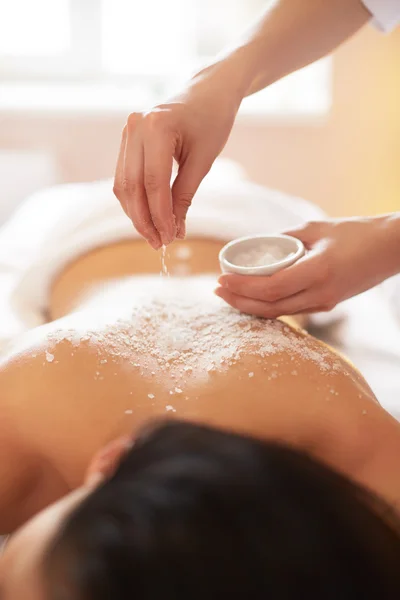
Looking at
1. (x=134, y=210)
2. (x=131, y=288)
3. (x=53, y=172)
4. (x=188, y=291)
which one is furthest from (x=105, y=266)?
(x=53, y=172)

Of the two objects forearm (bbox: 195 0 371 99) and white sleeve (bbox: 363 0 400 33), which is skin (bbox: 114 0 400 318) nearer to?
forearm (bbox: 195 0 371 99)

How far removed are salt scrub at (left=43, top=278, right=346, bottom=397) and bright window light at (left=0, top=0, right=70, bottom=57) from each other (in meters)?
2.66

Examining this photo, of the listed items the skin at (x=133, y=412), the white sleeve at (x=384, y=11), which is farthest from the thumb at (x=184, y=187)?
the white sleeve at (x=384, y=11)

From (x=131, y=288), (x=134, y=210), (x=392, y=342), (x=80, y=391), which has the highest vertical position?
(x=134, y=210)

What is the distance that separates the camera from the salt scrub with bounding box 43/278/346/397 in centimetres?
98

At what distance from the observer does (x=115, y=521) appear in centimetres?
44

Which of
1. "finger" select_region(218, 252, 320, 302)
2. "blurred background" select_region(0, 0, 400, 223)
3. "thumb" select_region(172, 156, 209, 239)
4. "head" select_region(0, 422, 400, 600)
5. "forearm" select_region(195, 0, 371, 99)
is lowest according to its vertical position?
"blurred background" select_region(0, 0, 400, 223)

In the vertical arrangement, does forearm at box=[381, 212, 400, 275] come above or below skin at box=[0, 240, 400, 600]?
above

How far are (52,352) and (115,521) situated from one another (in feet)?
1.80

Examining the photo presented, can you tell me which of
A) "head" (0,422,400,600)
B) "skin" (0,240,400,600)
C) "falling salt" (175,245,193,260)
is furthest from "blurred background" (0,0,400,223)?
"head" (0,422,400,600)

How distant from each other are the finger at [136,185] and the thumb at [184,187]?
6cm

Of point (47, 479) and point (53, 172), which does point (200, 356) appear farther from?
point (53, 172)

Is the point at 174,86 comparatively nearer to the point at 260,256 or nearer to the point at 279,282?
the point at 260,256

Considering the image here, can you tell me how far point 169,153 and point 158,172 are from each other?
1.7 inches
